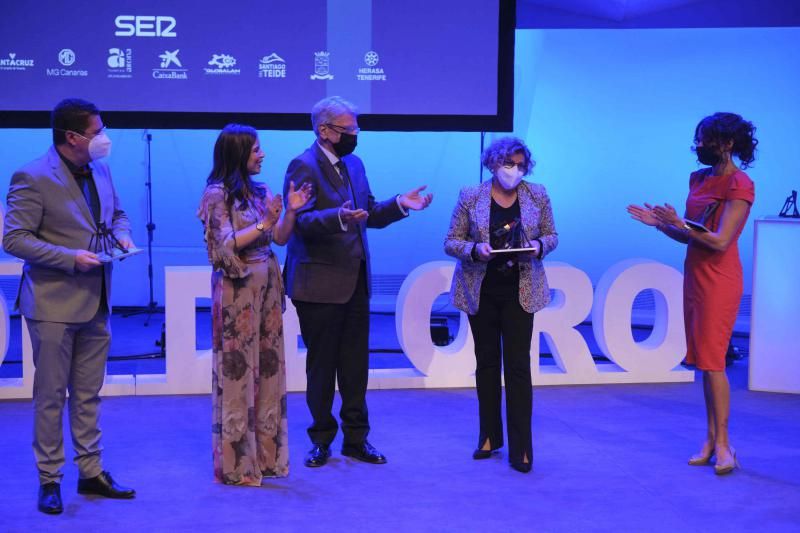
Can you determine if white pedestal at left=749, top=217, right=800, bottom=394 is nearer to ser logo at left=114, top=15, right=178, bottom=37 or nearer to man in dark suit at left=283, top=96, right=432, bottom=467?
man in dark suit at left=283, top=96, right=432, bottom=467

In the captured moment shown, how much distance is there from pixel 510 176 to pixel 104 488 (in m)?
2.28

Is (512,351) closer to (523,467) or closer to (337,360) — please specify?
(523,467)

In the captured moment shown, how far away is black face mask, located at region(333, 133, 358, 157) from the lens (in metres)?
4.33

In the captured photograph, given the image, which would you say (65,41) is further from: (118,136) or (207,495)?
(207,495)

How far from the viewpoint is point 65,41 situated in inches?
245

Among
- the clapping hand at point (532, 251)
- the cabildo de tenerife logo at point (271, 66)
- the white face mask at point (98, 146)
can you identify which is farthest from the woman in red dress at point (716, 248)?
the cabildo de tenerife logo at point (271, 66)

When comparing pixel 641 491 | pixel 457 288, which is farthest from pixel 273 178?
pixel 641 491

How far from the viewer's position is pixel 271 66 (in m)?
6.34

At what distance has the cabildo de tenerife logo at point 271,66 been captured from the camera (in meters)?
6.33

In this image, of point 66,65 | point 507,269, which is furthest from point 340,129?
point 66,65

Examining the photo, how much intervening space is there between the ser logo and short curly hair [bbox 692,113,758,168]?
3.75 metres

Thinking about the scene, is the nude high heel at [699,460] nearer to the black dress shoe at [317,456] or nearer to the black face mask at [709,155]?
the black face mask at [709,155]

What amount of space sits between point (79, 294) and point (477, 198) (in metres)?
1.87

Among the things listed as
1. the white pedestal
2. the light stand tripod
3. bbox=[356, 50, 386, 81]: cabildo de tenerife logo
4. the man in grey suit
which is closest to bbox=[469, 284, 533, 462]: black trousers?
the man in grey suit
